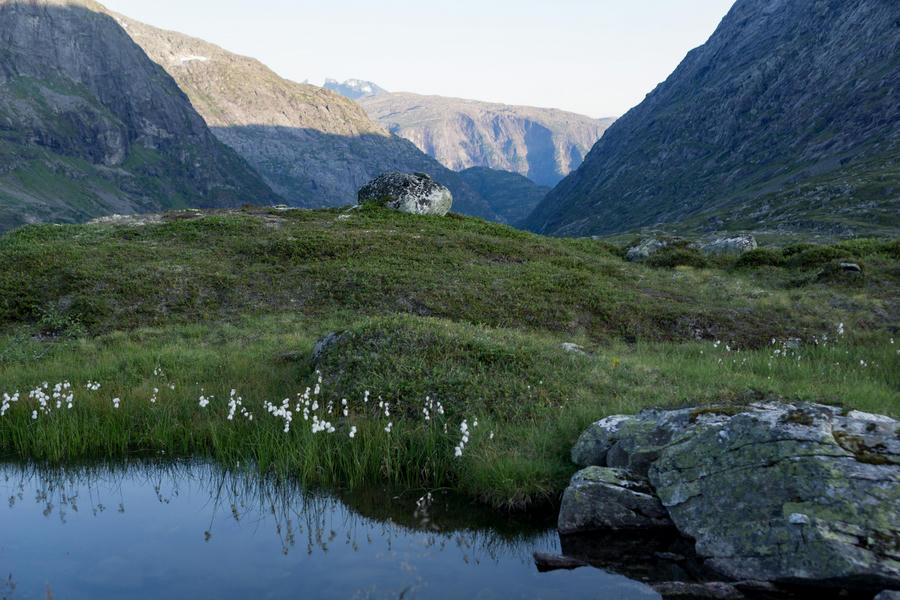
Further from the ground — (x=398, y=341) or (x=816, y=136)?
(x=816, y=136)

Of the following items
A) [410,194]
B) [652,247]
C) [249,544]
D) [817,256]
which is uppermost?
[410,194]

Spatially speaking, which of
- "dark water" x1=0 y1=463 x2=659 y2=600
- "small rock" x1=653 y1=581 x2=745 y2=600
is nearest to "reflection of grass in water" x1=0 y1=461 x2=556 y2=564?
"dark water" x1=0 y1=463 x2=659 y2=600

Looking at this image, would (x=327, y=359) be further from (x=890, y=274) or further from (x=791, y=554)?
(x=890, y=274)

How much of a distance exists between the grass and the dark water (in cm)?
74

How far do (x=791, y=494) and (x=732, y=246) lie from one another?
31.2 m

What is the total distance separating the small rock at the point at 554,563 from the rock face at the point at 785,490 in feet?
4.01

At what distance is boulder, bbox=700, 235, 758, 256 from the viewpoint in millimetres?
33906

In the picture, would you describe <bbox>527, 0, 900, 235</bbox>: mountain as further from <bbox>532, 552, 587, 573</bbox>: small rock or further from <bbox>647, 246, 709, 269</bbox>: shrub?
<bbox>532, 552, 587, 573</bbox>: small rock

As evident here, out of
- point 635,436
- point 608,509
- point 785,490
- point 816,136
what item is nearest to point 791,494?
point 785,490

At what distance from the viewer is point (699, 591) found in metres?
6.19

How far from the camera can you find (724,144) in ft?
653

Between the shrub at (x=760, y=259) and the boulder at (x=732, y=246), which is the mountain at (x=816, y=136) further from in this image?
the shrub at (x=760, y=259)

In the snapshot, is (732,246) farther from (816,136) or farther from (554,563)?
(816,136)

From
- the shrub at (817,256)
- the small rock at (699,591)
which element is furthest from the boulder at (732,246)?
the small rock at (699,591)
